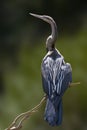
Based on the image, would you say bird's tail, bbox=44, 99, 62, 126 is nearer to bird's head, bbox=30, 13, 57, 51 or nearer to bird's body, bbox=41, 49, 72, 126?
bird's body, bbox=41, 49, 72, 126

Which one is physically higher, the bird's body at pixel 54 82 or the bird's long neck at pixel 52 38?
the bird's long neck at pixel 52 38

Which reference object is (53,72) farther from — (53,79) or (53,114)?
(53,114)

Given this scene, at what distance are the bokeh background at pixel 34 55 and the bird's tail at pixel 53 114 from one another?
3.47m

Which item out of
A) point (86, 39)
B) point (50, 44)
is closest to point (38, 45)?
point (86, 39)

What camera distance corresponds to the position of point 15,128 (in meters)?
2.15

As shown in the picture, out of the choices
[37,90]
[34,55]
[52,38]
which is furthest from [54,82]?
[34,55]

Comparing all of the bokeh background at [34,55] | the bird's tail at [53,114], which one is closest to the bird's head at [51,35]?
the bird's tail at [53,114]

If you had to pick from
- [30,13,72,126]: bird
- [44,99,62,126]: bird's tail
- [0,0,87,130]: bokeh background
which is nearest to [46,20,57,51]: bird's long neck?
[30,13,72,126]: bird

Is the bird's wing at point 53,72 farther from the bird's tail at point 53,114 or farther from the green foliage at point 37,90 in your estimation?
the green foliage at point 37,90

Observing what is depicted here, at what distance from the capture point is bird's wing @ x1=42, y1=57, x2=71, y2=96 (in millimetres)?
2344

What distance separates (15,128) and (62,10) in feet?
21.9

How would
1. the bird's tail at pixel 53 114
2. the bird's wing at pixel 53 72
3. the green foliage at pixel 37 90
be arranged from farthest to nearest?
the green foliage at pixel 37 90, the bird's wing at pixel 53 72, the bird's tail at pixel 53 114

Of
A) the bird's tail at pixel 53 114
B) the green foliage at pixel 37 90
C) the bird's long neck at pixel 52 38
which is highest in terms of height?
the bird's long neck at pixel 52 38

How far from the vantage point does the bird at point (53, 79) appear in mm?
2270
